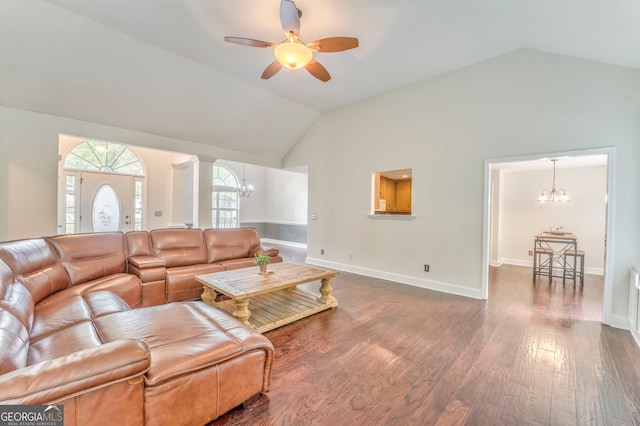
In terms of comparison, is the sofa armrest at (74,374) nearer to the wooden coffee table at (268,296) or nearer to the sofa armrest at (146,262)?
the wooden coffee table at (268,296)

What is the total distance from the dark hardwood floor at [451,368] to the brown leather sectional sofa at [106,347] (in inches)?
12.9

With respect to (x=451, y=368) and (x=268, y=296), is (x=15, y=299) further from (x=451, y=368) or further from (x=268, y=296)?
(x=451, y=368)

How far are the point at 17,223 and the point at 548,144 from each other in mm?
7056

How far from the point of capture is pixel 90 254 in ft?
10.2

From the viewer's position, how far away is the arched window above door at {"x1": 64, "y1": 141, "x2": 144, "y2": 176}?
19.6 feet

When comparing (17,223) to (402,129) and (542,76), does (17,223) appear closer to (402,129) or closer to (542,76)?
(402,129)

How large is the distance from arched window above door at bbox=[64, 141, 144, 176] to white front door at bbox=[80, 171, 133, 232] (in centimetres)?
17

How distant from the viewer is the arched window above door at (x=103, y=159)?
5.96m

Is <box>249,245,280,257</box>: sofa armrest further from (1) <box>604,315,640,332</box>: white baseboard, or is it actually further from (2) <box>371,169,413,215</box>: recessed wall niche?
(1) <box>604,315,640,332</box>: white baseboard

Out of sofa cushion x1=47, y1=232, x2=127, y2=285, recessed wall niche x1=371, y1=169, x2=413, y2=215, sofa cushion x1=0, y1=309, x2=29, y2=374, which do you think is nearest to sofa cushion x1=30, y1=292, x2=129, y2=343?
sofa cushion x1=0, y1=309, x2=29, y2=374

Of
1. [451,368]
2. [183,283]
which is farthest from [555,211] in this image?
[183,283]

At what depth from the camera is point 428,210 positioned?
4355 mm

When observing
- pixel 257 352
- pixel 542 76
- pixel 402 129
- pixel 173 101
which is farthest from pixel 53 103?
pixel 542 76

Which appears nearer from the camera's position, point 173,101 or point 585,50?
point 585,50
